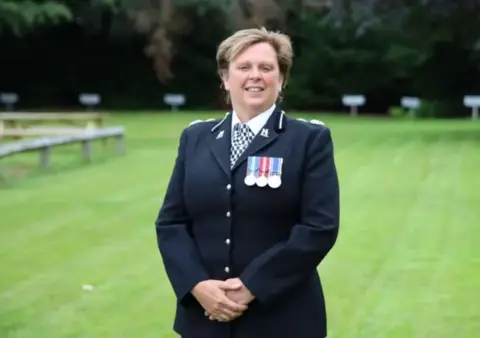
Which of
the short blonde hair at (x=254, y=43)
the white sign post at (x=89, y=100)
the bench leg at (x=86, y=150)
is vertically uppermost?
the short blonde hair at (x=254, y=43)

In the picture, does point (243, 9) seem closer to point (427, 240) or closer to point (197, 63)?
point (427, 240)

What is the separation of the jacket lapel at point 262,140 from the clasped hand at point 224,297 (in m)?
0.38

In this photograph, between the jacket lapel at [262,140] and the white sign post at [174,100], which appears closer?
the jacket lapel at [262,140]

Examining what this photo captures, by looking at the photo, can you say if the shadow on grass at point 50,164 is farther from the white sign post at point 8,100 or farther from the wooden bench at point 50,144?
the white sign post at point 8,100

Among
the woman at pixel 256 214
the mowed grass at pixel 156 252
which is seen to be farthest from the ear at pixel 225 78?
the mowed grass at pixel 156 252

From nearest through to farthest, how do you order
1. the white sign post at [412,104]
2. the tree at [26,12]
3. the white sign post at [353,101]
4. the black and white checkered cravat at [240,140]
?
the black and white checkered cravat at [240,140] → the tree at [26,12] → the white sign post at [412,104] → the white sign post at [353,101]

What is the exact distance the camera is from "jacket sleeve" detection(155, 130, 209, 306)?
3566 millimetres

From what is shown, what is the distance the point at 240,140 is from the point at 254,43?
12.7 inches

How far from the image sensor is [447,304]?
7496 millimetres

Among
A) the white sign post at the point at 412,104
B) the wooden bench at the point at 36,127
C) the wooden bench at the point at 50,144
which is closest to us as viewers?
the wooden bench at the point at 50,144

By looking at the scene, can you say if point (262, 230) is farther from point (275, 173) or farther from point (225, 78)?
point (225, 78)

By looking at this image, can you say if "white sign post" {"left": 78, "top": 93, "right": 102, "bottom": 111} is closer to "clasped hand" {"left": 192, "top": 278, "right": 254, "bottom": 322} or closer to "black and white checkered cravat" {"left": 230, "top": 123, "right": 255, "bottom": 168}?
"black and white checkered cravat" {"left": 230, "top": 123, "right": 255, "bottom": 168}

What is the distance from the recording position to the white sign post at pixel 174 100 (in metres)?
44.6

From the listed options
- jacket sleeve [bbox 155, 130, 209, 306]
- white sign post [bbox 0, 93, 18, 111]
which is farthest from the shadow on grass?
white sign post [bbox 0, 93, 18, 111]
